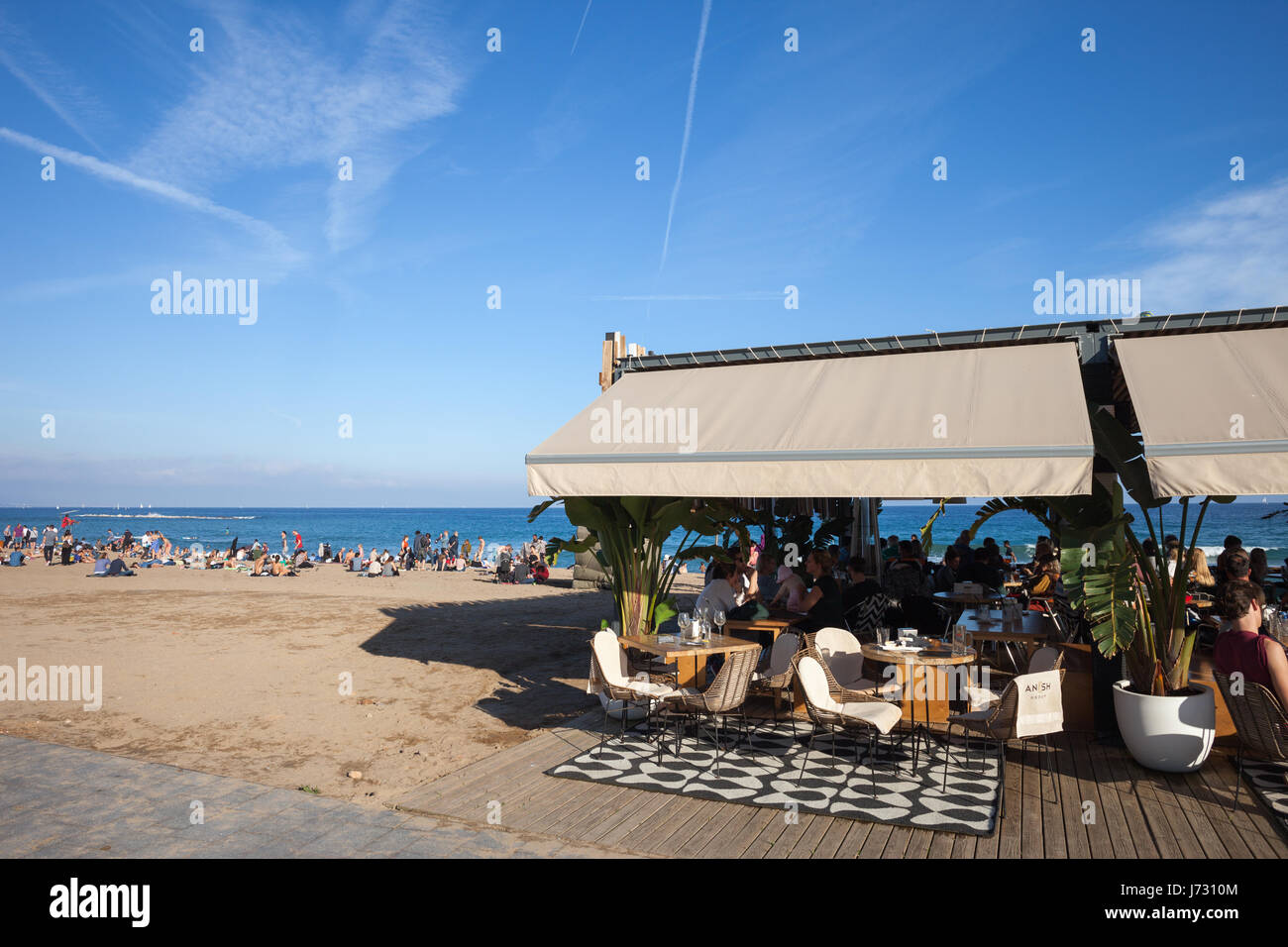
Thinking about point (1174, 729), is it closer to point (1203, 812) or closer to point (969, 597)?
point (1203, 812)

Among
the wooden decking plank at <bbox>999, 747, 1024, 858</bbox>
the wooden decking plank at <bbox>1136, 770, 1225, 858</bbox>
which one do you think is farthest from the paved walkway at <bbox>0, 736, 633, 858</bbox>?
the wooden decking plank at <bbox>1136, 770, 1225, 858</bbox>

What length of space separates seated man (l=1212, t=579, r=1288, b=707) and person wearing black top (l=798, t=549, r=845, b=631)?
10.3ft

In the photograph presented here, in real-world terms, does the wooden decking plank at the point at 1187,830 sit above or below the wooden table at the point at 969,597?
below

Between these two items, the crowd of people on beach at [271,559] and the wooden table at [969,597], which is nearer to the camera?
the wooden table at [969,597]

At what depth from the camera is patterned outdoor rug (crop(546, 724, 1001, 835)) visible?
193 inches

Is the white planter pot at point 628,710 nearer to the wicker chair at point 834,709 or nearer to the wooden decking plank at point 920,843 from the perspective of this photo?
the wicker chair at point 834,709

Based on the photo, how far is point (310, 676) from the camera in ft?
31.8

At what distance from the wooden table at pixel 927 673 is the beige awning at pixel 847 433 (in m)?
1.32

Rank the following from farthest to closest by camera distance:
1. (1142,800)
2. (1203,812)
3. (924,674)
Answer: (924,674)
(1142,800)
(1203,812)

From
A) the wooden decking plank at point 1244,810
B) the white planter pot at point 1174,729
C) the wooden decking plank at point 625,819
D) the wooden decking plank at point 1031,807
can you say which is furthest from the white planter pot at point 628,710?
the wooden decking plank at point 1244,810

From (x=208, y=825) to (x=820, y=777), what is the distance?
155 inches

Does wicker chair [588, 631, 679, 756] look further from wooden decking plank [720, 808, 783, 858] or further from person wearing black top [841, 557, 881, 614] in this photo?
person wearing black top [841, 557, 881, 614]

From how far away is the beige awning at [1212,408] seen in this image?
15.6ft

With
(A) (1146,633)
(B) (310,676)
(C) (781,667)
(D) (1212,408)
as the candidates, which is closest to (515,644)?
(B) (310,676)
